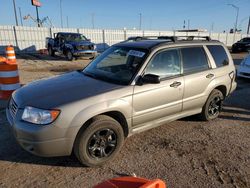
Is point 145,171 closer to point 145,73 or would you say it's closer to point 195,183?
point 195,183

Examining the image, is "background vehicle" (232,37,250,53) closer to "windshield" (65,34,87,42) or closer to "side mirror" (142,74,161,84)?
"windshield" (65,34,87,42)

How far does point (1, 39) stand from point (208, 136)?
958 inches

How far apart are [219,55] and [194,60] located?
0.91 m

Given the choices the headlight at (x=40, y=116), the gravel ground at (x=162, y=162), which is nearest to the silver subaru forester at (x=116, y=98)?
the headlight at (x=40, y=116)

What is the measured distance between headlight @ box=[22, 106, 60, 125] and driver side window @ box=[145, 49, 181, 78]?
5.37ft

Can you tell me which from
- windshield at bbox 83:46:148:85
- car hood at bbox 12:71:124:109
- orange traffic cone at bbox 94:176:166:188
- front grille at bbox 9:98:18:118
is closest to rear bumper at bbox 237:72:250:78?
windshield at bbox 83:46:148:85

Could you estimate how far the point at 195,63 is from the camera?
456 centimetres

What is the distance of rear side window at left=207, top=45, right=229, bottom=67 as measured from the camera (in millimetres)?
4965

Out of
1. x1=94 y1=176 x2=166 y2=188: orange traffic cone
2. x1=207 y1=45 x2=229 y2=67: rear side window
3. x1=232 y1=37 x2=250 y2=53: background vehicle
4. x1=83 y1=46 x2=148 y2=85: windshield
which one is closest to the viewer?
x1=94 y1=176 x2=166 y2=188: orange traffic cone

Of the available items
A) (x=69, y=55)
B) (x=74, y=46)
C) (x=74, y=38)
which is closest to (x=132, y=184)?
(x=74, y=46)

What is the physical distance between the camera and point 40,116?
119 inches

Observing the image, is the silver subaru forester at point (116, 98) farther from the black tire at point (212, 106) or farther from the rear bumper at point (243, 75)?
the rear bumper at point (243, 75)

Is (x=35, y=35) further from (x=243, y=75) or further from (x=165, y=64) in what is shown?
(x=165, y=64)

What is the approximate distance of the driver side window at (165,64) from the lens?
394cm
